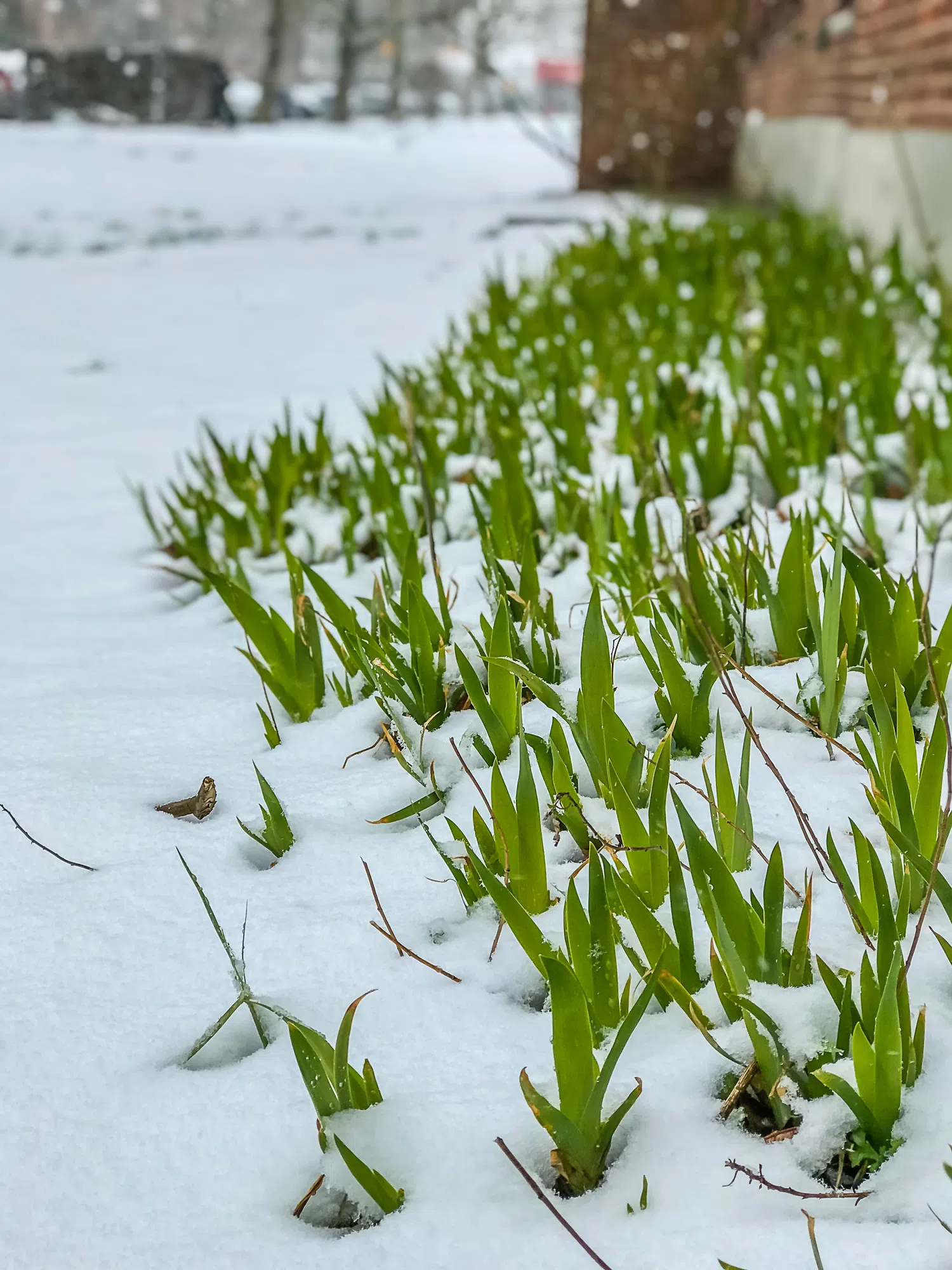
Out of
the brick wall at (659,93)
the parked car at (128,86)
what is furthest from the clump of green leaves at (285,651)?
the parked car at (128,86)

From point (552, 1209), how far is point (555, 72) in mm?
58229

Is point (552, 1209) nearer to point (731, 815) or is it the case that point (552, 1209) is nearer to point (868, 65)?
point (731, 815)

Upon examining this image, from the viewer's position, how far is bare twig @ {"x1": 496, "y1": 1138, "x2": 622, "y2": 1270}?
25.3 inches

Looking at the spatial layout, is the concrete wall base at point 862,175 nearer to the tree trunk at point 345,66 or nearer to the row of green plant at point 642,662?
the row of green plant at point 642,662

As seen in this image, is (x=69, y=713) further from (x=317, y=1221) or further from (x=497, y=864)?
(x=317, y=1221)

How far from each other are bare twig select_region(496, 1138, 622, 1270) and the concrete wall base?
406 cm

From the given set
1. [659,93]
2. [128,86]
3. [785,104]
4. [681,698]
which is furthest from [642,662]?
[128,86]

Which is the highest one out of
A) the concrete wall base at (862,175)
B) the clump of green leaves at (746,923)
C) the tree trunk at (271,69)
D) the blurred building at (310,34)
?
the blurred building at (310,34)

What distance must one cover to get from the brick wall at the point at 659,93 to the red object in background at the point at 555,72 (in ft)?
140

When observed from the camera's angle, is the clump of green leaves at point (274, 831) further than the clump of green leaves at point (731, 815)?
Yes

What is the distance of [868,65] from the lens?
19.3 feet

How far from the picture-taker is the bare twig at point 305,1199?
30.5 inches

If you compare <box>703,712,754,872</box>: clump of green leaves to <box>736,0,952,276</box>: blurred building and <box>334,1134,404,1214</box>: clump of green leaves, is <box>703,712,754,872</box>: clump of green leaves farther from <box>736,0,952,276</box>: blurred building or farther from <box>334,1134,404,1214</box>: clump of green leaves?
<box>736,0,952,276</box>: blurred building

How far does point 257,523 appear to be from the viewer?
7.01ft
